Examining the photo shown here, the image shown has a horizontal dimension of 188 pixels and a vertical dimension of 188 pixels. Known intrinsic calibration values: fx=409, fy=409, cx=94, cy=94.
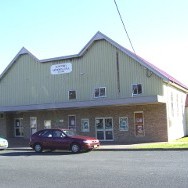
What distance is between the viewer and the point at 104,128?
3184 cm

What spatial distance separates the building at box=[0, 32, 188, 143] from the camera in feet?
97.7

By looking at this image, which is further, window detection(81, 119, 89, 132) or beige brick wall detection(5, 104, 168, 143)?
window detection(81, 119, 89, 132)

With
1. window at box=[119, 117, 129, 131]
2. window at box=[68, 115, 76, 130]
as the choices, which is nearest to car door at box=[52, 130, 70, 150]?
window at box=[119, 117, 129, 131]

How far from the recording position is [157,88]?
29750 millimetres

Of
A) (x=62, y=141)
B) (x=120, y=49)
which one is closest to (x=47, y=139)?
(x=62, y=141)

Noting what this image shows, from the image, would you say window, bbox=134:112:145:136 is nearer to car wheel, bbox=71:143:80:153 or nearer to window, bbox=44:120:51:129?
window, bbox=44:120:51:129

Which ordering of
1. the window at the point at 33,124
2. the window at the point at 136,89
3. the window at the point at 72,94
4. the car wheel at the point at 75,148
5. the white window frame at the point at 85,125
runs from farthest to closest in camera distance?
the window at the point at 33,124
the window at the point at 72,94
the white window frame at the point at 85,125
the window at the point at 136,89
the car wheel at the point at 75,148

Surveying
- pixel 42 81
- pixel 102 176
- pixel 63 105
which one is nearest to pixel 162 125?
pixel 63 105

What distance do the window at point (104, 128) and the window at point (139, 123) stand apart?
2.13m

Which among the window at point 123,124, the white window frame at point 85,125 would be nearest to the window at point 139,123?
the window at point 123,124

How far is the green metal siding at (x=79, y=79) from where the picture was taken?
3080 centimetres

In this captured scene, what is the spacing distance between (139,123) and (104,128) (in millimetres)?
3015

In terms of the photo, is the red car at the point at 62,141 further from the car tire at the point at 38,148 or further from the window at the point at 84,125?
the window at the point at 84,125

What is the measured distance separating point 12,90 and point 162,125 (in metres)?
14.9
